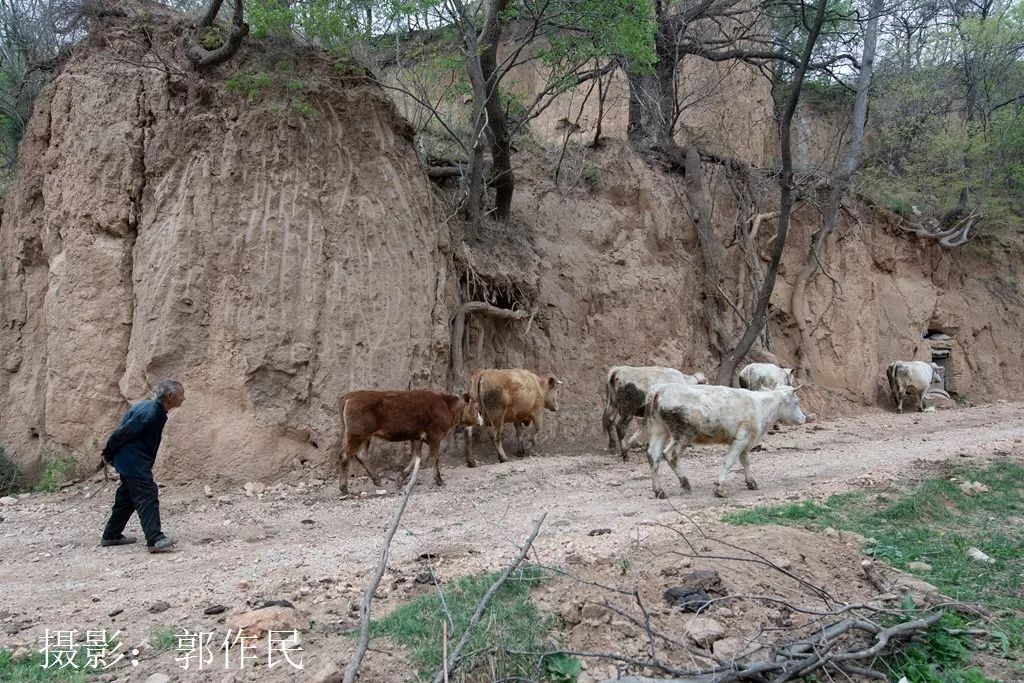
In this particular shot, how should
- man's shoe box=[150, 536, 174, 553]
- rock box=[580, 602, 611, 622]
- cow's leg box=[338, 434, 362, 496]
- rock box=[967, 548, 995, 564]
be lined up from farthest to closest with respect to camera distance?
cow's leg box=[338, 434, 362, 496] → man's shoe box=[150, 536, 174, 553] → rock box=[967, 548, 995, 564] → rock box=[580, 602, 611, 622]

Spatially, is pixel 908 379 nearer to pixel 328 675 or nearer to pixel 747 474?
pixel 747 474

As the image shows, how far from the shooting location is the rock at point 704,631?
5266 millimetres

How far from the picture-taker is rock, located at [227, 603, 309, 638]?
5.31m

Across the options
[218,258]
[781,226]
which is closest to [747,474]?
[218,258]

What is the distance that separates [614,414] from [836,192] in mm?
9963

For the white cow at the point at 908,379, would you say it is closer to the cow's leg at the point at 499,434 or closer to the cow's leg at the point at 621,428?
the cow's leg at the point at 621,428

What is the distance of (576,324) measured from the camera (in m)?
17.9

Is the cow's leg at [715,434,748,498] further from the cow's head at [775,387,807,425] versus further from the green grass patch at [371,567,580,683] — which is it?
the green grass patch at [371,567,580,683]

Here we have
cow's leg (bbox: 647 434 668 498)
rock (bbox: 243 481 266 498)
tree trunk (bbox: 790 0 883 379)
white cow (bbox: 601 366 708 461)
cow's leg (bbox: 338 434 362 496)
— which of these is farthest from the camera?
tree trunk (bbox: 790 0 883 379)

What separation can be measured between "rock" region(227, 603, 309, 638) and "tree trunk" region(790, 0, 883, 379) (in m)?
18.5

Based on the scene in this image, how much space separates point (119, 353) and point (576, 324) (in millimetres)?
9360

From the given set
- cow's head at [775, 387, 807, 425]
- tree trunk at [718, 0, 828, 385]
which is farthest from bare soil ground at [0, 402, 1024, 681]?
tree trunk at [718, 0, 828, 385]

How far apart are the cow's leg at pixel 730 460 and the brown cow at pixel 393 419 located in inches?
155

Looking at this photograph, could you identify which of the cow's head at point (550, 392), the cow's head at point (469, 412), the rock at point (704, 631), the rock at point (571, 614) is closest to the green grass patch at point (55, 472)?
the cow's head at point (469, 412)
